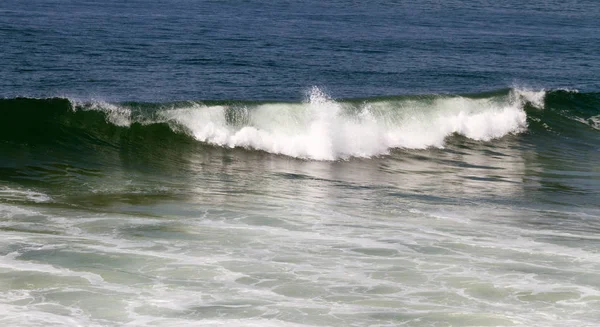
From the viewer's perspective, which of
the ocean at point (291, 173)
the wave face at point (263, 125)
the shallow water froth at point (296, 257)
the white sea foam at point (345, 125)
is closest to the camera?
the shallow water froth at point (296, 257)

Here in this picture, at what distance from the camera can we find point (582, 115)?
26.7 metres

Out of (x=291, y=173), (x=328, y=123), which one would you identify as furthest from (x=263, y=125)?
(x=291, y=173)

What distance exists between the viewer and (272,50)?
31453 millimetres

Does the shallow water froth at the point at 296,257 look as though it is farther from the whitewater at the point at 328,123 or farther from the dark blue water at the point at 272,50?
the dark blue water at the point at 272,50

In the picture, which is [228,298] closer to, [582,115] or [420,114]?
[420,114]

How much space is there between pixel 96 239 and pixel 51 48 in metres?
19.0

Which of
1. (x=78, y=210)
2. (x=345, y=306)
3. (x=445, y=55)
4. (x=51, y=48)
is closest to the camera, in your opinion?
(x=345, y=306)

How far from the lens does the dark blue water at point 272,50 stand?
25250 mm

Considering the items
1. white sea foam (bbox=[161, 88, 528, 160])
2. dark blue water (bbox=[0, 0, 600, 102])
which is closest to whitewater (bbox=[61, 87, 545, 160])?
white sea foam (bbox=[161, 88, 528, 160])

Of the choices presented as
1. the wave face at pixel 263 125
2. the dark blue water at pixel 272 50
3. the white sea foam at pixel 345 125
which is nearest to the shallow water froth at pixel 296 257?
the wave face at pixel 263 125

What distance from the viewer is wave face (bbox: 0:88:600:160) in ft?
64.0

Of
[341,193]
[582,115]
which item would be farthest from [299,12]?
[341,193]

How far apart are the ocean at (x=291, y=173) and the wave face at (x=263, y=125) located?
6cm

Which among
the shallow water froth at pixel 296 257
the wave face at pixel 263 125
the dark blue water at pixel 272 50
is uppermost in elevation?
the dark blue water at pixel 272 50
